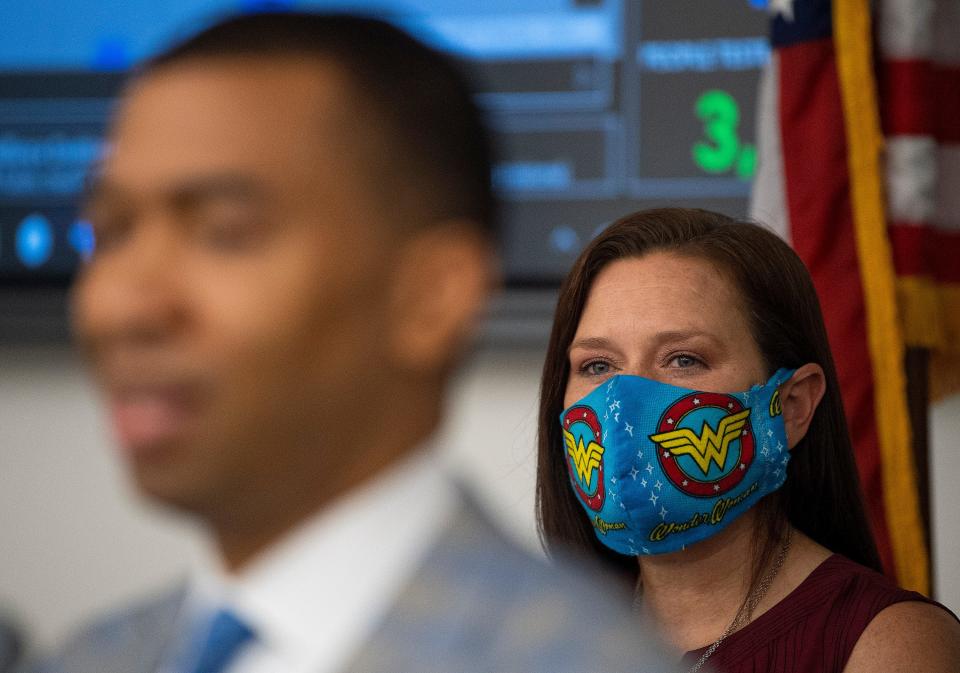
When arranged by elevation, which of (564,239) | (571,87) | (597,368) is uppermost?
(571,87)

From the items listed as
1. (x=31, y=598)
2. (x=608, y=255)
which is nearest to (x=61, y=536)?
(x=31, y=598)

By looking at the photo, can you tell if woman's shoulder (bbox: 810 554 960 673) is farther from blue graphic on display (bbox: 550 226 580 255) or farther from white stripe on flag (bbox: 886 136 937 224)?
blue graphic on display (bbox: 550 226 580 255)

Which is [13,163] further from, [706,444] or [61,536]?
[706,444]

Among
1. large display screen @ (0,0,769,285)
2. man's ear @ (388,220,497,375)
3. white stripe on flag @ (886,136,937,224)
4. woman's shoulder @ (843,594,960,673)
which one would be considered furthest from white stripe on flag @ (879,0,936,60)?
man's ear @ (388,220,497,375)

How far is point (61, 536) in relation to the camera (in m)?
2.62

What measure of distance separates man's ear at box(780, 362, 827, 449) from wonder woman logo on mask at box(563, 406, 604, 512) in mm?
259

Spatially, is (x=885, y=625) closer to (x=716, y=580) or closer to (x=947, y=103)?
(x=716, y=580)

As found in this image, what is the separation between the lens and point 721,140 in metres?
2.47

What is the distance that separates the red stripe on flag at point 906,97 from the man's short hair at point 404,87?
1.66 meters

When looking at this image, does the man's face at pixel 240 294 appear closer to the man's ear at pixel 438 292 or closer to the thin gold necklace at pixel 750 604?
the man's ear at pixel 438 292

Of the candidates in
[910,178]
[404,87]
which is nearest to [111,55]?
[910,178]

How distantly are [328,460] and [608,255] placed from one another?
1158mm

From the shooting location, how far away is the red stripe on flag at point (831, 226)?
2064mm

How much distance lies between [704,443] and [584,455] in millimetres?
143
